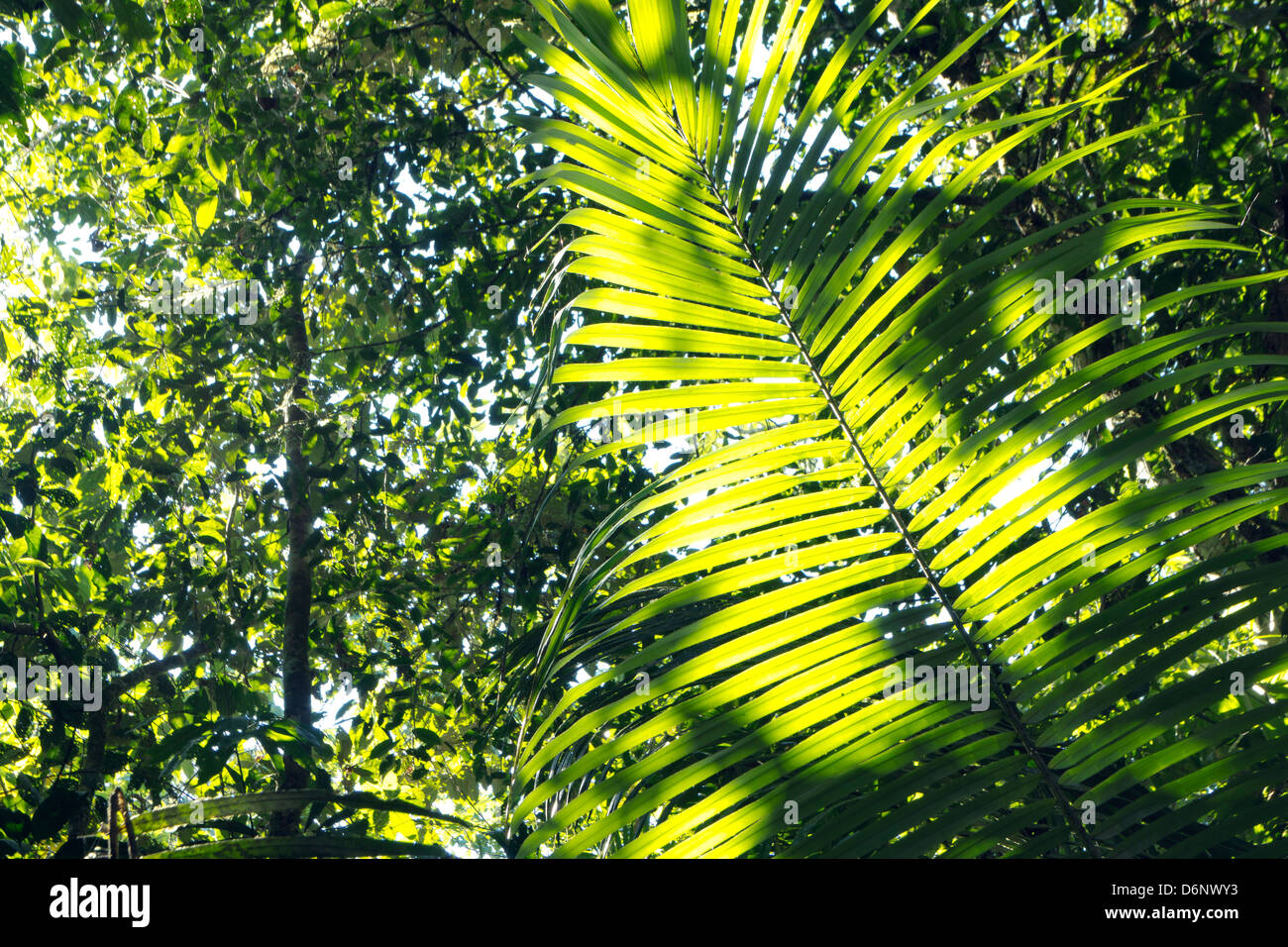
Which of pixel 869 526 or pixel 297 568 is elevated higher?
pixel 297 568

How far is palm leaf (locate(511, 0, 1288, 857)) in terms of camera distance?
899 mm

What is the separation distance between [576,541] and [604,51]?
3226 mm

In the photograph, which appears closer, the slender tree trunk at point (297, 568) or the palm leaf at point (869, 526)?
the palm leaf at point (869, 526)

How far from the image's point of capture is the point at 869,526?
1.12 m

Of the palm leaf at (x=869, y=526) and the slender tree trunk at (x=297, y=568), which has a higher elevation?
the slender tree trunk at (x=297, y=568)

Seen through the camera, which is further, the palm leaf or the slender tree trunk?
the slender tree trunk

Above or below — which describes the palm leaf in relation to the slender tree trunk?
below

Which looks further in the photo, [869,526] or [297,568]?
[297,568]

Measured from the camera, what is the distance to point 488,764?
566cm

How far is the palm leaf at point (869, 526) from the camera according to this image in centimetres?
90

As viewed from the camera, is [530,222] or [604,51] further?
[530,222]
